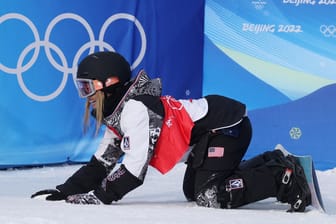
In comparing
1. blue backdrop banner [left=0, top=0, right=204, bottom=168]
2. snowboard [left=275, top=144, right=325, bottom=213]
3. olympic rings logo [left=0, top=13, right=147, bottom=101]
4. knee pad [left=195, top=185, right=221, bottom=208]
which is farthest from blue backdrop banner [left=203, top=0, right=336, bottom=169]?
knee pad [left=195, top=185, right=221, bottom=208]

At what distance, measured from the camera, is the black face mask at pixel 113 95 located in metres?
2.74

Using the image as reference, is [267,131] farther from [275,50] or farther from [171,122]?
[171,122]

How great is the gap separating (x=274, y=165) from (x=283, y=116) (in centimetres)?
198

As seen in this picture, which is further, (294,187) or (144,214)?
(294,187)

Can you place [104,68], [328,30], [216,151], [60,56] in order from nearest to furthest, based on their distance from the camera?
[104,68] < [216,151] < [328,30] < [60,56]

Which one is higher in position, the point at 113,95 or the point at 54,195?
the point at 113,95

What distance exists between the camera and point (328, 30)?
15.2 ft

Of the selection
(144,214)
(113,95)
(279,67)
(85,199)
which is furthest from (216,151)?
(279,67)

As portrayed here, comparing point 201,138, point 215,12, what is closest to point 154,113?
point 201,138

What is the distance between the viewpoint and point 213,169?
2.87 meters

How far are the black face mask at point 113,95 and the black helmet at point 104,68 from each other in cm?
3

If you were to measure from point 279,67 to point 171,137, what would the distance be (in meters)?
2.22

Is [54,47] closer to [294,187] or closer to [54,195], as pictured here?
[54,195]

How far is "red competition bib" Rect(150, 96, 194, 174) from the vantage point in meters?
2.71
